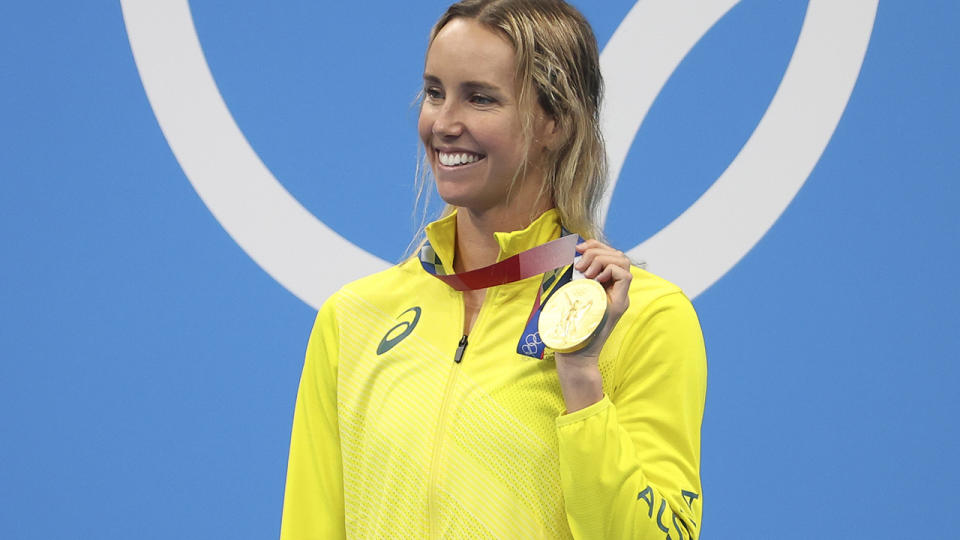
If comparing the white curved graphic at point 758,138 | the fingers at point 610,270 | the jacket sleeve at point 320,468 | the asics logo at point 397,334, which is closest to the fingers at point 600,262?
the fingers at point 610,270

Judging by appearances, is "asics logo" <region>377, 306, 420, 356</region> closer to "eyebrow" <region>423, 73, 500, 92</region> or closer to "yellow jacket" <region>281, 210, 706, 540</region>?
"yellow jacket" <region>281, 210, 706, 540</region>

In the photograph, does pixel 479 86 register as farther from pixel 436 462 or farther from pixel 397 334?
pixel 436 462

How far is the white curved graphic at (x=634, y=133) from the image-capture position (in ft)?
7.13

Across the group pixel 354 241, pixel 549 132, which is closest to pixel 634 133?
pixel 354 241

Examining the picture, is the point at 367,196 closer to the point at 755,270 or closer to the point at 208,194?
the point at 208,194

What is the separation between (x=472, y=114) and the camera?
131 centimetres

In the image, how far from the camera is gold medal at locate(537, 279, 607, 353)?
3.81 ft

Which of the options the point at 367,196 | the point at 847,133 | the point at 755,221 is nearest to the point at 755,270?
the point at 755,221

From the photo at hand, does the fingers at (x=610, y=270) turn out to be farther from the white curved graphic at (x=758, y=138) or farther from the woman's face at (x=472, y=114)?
the white curved graphic at (x=758, y=138)

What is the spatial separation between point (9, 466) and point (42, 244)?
474 millimetres

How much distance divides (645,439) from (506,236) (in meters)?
0.29

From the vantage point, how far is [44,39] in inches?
90.9

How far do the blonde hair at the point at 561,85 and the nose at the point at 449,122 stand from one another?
0.26ft

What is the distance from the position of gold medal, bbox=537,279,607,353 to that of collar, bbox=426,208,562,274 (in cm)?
13
